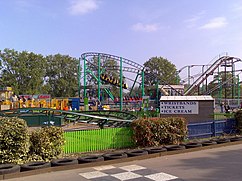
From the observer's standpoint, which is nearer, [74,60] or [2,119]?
[2,119]

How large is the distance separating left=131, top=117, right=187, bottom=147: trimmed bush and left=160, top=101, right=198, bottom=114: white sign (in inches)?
157

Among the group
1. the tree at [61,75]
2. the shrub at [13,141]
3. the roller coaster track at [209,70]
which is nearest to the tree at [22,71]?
the tree at [61,75]

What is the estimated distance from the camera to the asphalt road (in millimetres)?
6750

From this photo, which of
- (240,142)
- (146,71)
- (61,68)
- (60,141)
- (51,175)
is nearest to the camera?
(51,175)

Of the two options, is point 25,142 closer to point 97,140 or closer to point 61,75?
point 97,140

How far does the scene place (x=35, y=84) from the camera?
6831cm

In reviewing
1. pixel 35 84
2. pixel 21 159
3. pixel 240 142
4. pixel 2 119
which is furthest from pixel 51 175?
pixel 35 84

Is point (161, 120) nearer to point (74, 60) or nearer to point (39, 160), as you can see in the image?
point (39, 160)

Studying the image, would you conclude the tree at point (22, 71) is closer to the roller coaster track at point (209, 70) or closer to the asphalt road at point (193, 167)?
the roller coaster track at point (209, 70)

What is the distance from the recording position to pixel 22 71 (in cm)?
6588

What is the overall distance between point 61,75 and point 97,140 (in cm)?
7206

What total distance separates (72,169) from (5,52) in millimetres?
64325

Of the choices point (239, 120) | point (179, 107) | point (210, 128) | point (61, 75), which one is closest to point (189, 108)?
point (179, 107)

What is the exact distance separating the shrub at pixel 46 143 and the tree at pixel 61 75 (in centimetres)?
7109
